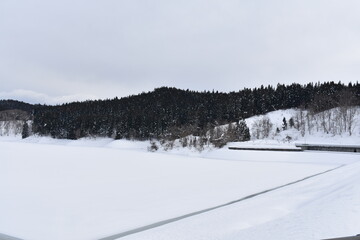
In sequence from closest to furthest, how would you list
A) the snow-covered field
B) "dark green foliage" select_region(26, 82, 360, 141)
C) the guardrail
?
the snow-covered field < the guardrail < "dark green foliage" select_region(26, 82, 360, 141)

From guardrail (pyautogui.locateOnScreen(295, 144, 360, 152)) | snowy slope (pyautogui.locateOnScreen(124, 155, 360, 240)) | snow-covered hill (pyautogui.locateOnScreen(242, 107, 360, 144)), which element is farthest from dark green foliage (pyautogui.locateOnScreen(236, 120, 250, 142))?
snowy slope (pyautogui.locateOnScreen(124, 155, 360, 240))

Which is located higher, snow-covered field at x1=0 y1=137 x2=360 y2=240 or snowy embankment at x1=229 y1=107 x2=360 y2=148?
snowy embankment at x1=229 y1=107 x2=360 y2=148

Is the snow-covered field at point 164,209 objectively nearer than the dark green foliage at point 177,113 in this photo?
Yes

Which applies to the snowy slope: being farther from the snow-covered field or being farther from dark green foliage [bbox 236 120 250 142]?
dark green foliage [bbox 236 120 250 142]

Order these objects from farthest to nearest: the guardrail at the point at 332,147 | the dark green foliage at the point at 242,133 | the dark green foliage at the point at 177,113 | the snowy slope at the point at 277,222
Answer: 1. the dark green foliage at the point at 177,113
2. the dark green foliage at the point at 242,133
3. the guardrail at the point at 332,147
4. the snowy slope at the point at 277,222

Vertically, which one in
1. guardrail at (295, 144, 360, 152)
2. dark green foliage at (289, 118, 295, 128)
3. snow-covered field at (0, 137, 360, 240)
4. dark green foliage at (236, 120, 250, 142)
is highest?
dark green foliage at (289, 118, 295, 128)

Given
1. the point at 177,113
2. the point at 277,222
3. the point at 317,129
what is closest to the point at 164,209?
the point at 277,222

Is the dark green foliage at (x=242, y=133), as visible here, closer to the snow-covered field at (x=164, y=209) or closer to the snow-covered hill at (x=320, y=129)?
the snow-covered hill at (x=320, y=129)

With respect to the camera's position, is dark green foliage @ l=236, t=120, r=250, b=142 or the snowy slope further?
dark green foliage @ l=236, t=120, r=250, b=142

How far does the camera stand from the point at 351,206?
9.38m

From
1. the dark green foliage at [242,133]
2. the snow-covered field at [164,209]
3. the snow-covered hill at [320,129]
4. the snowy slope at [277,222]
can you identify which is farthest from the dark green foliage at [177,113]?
the snowy slope at [277,222]

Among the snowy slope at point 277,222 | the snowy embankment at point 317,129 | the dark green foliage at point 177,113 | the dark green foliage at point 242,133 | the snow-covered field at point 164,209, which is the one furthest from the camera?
the dark green foliage at point 177,113

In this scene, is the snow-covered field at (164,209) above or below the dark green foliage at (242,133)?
below

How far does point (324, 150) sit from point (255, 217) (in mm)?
39471
